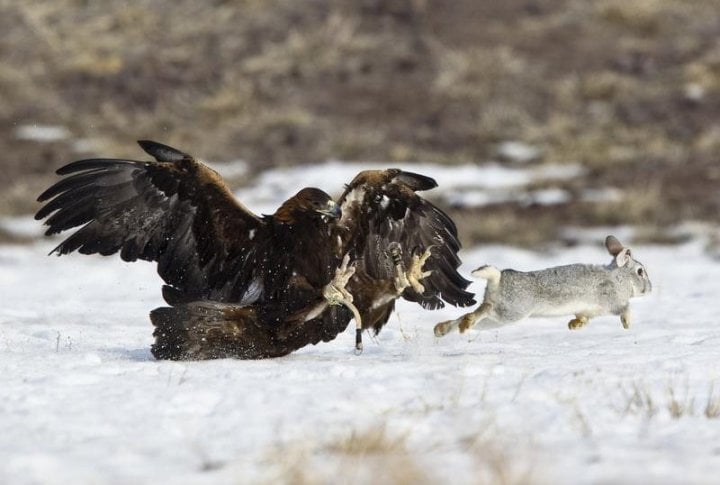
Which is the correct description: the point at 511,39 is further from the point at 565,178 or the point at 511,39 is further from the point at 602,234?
the point at 602,234

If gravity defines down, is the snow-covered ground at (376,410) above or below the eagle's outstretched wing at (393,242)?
below

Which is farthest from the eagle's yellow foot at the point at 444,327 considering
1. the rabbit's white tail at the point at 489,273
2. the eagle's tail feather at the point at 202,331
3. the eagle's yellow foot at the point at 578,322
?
the eagle's tail feather at the point at 202,331

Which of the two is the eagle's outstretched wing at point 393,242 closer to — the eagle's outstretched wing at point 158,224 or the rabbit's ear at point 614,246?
the eagle's outstretched wing at point 158,224

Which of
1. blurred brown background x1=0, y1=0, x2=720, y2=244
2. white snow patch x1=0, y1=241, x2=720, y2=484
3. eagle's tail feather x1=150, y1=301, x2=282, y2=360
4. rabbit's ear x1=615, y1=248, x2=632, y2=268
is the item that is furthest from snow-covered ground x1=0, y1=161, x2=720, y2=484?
blurred brown background x1=0, y1=0, x2=720, y2=244

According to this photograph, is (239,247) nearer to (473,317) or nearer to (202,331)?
(202,331)

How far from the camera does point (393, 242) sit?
6.46 meters

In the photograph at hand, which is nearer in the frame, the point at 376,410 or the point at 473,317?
the point at 376,410

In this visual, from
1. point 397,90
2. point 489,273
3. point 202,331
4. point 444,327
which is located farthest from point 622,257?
point 397,90

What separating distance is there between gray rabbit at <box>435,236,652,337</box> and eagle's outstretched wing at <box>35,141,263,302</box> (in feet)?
4.39

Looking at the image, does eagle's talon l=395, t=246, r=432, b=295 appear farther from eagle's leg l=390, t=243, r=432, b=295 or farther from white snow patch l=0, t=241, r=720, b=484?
white snow patch l=0, t=241, r=720, b=484

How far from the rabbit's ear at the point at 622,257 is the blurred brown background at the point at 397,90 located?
564cm

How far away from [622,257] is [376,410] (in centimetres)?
317

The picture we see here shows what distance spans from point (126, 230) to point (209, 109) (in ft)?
39.4

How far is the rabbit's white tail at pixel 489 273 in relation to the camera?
652cm
